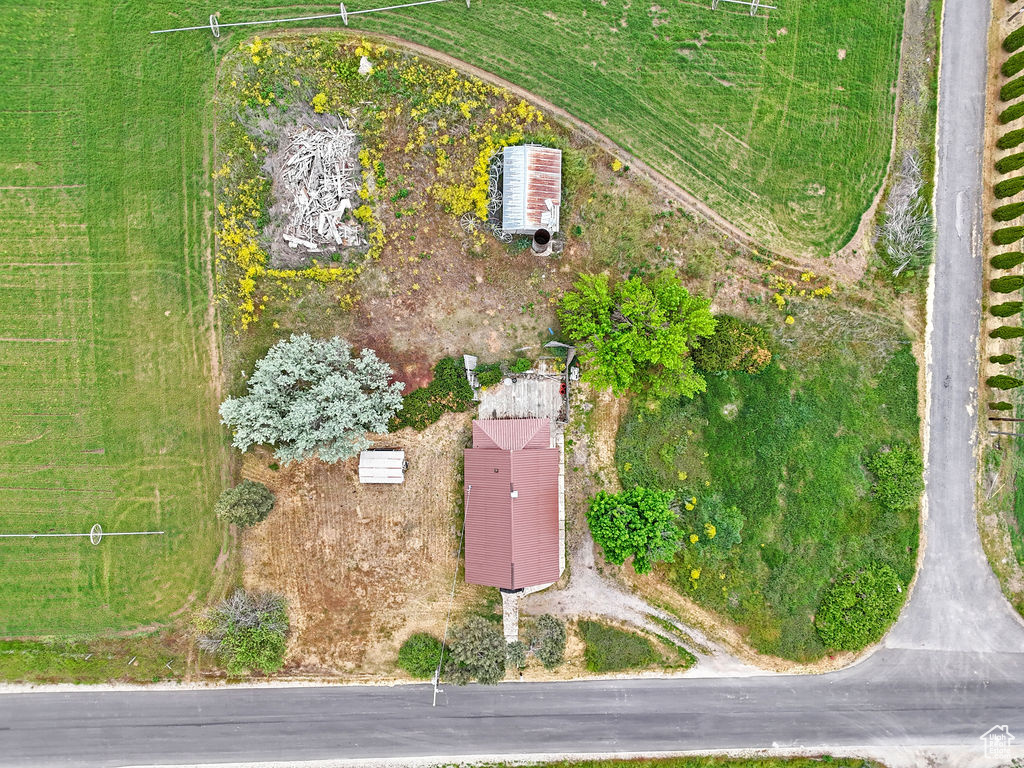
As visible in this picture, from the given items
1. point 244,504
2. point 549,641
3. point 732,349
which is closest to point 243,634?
point 244,504

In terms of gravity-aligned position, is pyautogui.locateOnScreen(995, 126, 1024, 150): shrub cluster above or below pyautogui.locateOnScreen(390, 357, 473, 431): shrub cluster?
above

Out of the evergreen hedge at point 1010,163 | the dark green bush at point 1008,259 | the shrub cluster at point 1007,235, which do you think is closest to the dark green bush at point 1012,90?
the evergreen hedge at point 1010,163

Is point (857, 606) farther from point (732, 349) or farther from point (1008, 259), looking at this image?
point (1008, 259)

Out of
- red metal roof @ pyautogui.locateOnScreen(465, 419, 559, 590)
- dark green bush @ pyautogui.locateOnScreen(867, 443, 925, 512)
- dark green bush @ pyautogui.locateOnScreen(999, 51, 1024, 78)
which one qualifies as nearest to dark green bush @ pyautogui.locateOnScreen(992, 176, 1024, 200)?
dark green bush @ pyautogui.locateOnScreen(999, 51, 1024, 78)

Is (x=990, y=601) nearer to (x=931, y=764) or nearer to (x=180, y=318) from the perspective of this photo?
(x=931, y=764)

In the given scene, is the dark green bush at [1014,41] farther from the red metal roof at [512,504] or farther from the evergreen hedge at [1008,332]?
the red metal roof at [512,504]

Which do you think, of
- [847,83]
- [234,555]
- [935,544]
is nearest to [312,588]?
[234,555]

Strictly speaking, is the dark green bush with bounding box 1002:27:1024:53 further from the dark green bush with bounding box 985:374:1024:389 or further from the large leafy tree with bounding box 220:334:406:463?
the large leafy tree with bounding box 220:334:406:463
